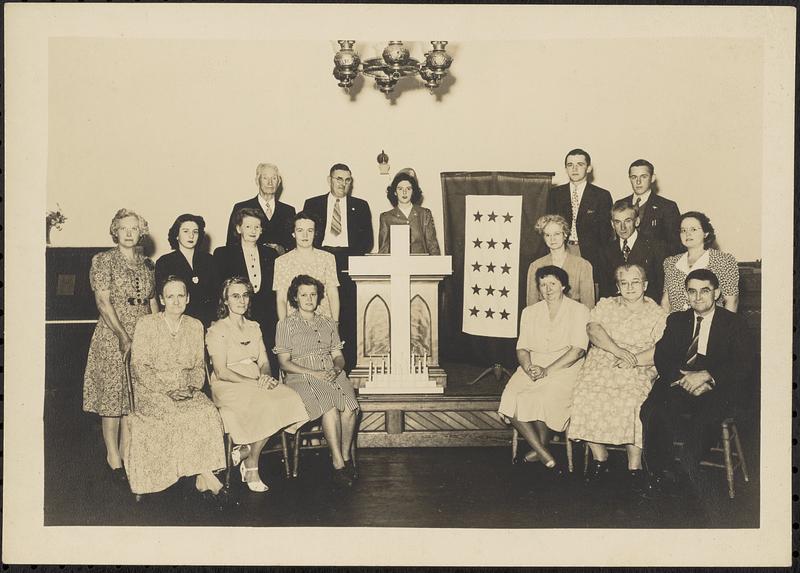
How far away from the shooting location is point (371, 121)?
4.93m

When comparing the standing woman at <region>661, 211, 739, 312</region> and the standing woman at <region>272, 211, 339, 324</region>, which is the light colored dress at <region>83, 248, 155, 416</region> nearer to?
the standing woman at <region>272, 211, 339, 324</region>

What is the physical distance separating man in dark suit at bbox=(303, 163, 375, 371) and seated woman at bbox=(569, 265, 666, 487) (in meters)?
1.24

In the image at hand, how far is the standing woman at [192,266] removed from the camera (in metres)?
4.73

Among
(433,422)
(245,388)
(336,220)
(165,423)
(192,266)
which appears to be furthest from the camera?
(336,220)

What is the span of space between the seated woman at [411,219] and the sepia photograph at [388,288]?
12cm

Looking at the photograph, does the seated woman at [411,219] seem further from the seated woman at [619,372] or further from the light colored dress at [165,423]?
the light colored dress at [165,423]

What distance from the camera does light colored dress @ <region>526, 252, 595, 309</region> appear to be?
192 inches

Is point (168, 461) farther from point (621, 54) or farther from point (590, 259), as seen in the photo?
point (621, 54)

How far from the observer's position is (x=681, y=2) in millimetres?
4613

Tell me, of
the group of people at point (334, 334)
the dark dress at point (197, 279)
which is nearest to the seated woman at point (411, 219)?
the group of people at point (334, 334)

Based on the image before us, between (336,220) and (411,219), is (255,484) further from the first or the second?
(411,219)

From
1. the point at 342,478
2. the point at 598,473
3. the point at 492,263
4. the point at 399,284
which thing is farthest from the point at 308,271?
the point at 598,473

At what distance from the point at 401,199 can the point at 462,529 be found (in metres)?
1.75

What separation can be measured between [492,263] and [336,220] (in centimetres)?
86
